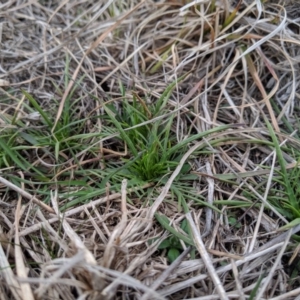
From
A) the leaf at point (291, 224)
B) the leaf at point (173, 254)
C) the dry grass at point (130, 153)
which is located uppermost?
the dry grass at point (130, 153)

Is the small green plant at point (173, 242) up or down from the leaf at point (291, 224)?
up

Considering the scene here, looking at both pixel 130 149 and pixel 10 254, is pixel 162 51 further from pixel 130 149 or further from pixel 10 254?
pixel 10 254

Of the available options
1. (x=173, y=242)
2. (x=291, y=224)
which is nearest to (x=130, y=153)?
(x=173, y=242)

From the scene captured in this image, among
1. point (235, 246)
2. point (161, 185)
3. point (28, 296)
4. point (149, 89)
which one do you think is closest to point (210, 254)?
point (235, 246)

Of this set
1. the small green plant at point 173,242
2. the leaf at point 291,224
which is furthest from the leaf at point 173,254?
the leaf at point 291,224

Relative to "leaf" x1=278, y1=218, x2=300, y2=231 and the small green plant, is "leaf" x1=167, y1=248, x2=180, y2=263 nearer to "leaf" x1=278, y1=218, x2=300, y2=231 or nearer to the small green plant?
the small green plant

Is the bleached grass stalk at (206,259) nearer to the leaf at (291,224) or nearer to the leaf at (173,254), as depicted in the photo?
the leaf at (173,254)

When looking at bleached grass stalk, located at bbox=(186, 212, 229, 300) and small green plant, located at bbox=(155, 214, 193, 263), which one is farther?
small green plant, located at bbox=(155, 214, 193, 263)

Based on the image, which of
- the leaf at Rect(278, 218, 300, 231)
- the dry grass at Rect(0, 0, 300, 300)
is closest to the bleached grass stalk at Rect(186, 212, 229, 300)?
the dry grass at Rect(0, 0, 300, 300)
